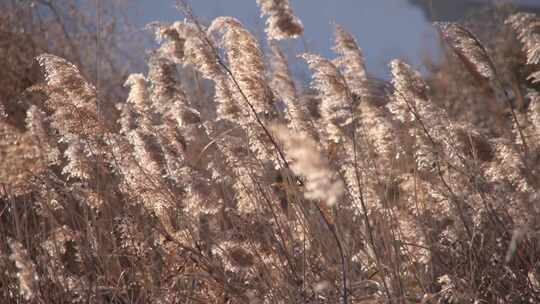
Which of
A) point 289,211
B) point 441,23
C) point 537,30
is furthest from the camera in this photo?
point 289,211

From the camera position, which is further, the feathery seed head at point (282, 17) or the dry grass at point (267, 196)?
the feathery seed head at point (282, 17)

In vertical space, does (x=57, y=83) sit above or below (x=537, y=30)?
below

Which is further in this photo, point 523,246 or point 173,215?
point 173,215

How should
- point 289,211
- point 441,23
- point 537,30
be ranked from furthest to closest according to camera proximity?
point 289,211 → point 537,30 → point 441,23

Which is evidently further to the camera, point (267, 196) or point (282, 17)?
point (282, 17)

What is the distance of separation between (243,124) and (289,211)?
40 cm

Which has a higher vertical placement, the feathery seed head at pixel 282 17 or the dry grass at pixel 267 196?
the feathery seed head at pixel 282 17

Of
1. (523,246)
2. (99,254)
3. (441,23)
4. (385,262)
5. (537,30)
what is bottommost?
(99,254)

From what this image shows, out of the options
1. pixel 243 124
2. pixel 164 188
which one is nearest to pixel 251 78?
pixel 243 124

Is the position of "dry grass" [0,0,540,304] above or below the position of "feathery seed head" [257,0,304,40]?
below

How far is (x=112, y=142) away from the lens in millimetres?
2773

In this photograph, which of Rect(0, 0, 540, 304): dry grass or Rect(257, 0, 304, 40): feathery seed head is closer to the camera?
Rect(0, 0, 540, 304): dry grass

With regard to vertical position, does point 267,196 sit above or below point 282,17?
below

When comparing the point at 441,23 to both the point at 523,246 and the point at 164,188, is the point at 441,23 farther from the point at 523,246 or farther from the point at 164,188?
the point at 164,188
